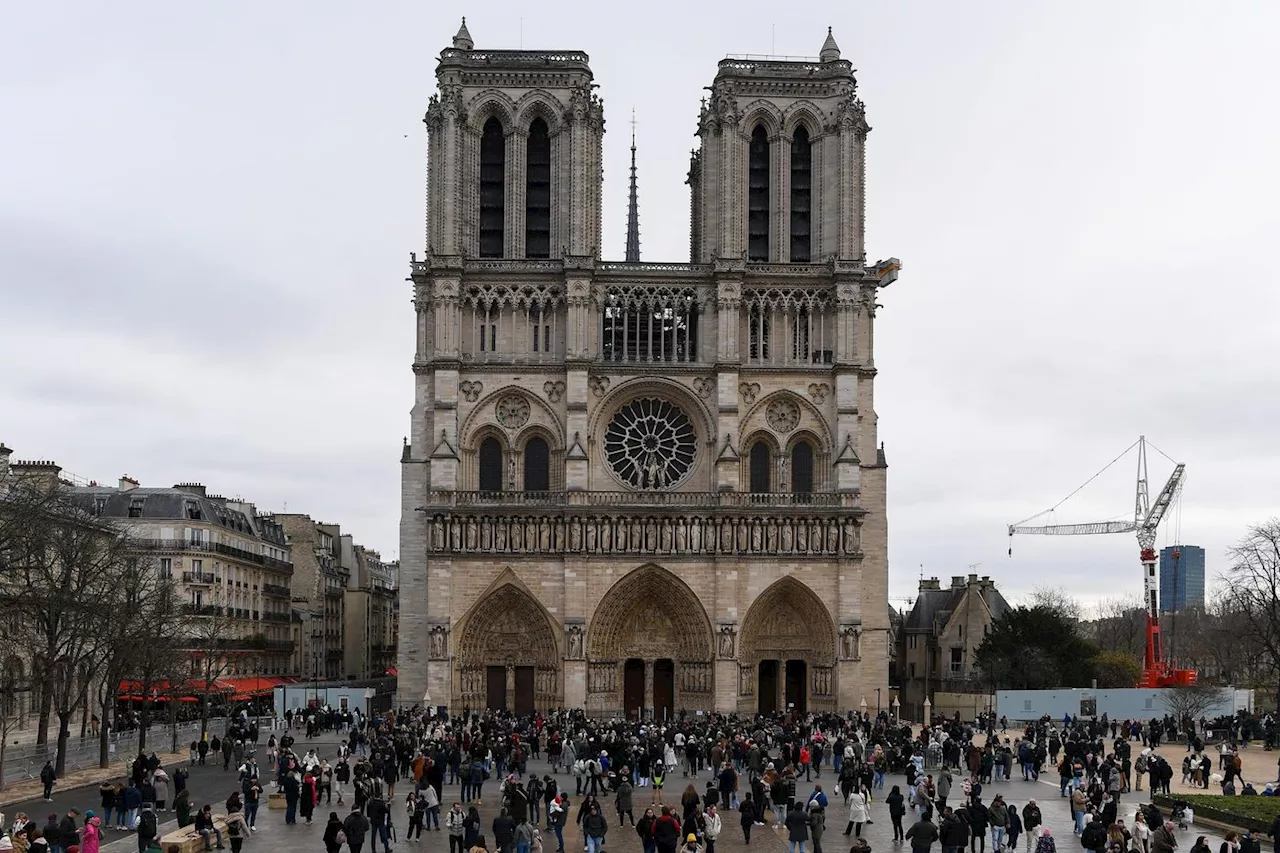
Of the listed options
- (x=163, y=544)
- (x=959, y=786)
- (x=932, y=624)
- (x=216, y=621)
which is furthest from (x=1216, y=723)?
(x=163, y=544)

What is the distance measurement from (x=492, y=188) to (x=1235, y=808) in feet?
129

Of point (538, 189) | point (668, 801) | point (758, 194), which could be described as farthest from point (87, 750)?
point (758, 194)

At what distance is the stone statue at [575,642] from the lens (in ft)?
180

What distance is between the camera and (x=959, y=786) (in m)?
35.6

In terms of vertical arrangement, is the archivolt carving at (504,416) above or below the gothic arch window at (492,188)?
below

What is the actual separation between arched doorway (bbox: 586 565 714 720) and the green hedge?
26.7 meters

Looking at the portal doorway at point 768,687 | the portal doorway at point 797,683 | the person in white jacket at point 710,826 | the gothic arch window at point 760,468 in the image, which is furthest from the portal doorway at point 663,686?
the person in white jacket at point 710,826

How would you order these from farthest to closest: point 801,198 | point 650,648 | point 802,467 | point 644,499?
point 801,198 → point 802,467 → point 650,648 → point 644,499

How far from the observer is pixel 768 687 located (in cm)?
5775

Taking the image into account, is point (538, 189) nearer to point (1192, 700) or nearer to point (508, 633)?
point (508, 633)

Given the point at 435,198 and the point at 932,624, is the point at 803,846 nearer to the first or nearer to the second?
the point at 435,198

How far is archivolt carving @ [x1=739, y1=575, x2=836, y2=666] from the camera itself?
56125mm

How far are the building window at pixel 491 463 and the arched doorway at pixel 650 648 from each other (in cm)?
625

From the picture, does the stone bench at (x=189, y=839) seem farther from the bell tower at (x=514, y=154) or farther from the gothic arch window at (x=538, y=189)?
the gothic arch window at (x=538, y=189)
